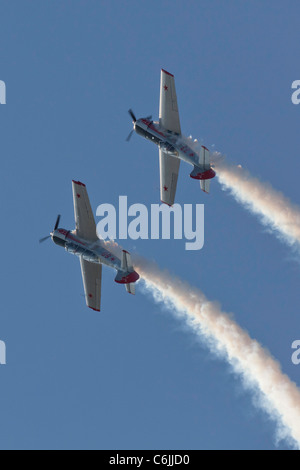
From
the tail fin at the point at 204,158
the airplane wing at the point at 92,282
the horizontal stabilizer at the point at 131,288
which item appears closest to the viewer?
the tail fin at the point at 204,158

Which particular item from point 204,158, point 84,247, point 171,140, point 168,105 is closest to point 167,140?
point 171,140

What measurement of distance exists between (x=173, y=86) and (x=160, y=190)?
11074 mm

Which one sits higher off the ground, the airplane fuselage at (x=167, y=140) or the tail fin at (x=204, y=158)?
the airplane fuselage at (x=167, y=140)

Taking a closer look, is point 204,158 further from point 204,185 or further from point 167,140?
point 167,140

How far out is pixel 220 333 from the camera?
100 m

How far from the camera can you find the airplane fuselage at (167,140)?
10081cm

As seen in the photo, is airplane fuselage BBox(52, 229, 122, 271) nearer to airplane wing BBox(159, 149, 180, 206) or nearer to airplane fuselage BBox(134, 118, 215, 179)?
airplane wing BBox(159, 149, 180, 206)

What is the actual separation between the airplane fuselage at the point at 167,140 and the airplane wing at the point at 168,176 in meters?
2.20

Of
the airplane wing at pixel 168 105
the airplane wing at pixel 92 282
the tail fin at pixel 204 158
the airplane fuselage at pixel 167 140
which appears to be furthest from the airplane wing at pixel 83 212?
the tail fin at pixel 204 158

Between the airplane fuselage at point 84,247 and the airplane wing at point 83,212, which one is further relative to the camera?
the airplane wing at point 83,212

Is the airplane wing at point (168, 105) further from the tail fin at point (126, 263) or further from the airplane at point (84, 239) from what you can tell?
the tail fin at point (126, 263)

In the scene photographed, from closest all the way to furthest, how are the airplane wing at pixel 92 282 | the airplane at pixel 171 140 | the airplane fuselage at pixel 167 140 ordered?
the airplane at pixel 171 140, the airplane fuselage at pixel 167 140, the airplane wing at pixel 92 282

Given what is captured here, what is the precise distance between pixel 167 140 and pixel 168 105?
3455 millimetres
